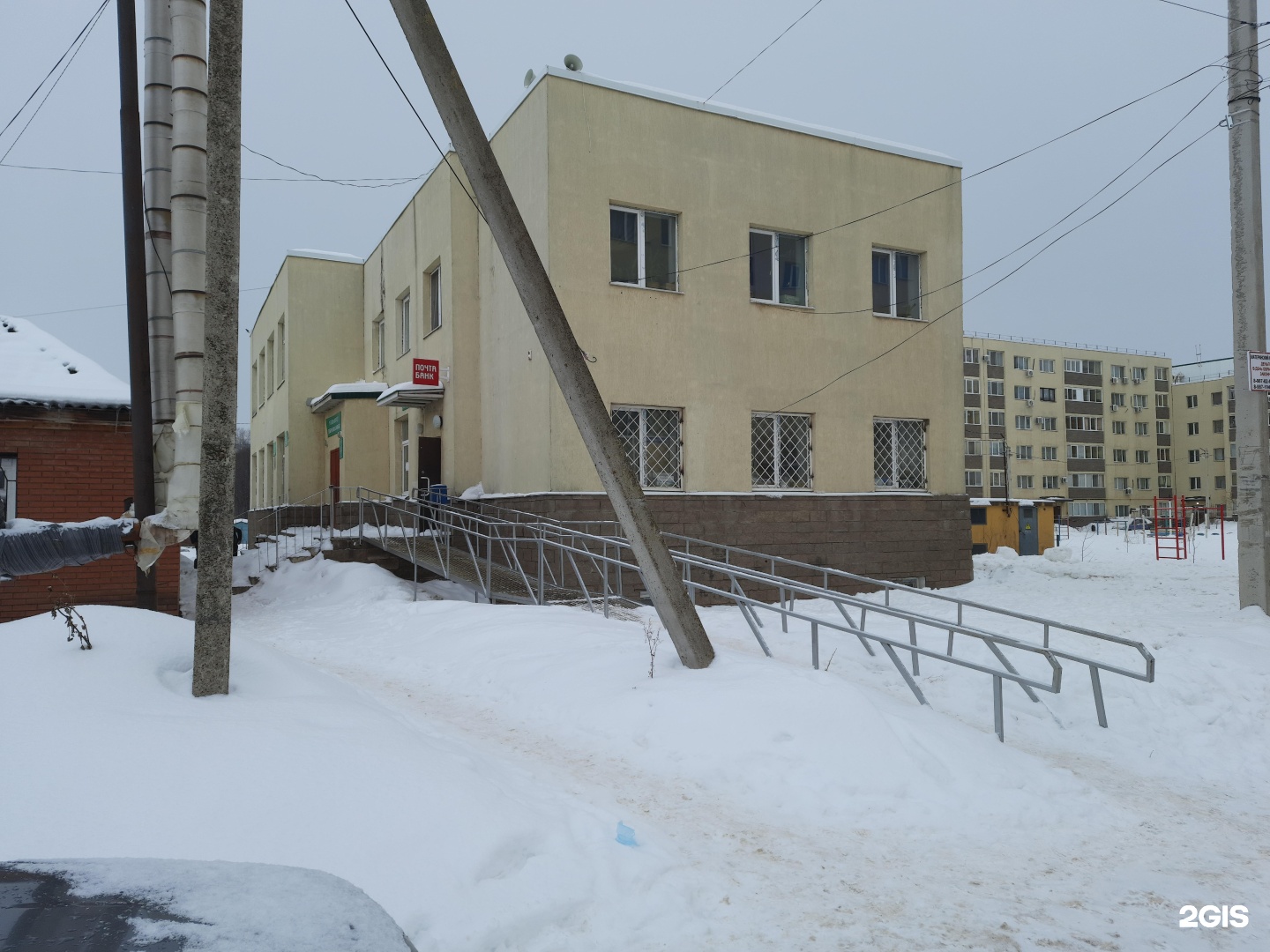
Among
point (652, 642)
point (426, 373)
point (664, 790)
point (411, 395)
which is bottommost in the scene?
point (664, 790)

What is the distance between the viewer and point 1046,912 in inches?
153

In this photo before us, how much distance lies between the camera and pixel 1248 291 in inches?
423

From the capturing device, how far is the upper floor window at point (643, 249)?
14.3 metres

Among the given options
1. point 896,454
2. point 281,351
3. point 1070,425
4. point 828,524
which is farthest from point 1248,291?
point 1070,425

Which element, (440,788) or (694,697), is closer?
(440,788)

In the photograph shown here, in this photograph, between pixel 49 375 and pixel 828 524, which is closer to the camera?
pixel 49 375

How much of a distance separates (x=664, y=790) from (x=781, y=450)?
10.6 metres

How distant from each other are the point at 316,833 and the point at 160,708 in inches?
54.1

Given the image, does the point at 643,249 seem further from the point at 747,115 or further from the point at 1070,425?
the point at 1070,425

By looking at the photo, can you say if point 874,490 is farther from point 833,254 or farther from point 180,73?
point 180,73

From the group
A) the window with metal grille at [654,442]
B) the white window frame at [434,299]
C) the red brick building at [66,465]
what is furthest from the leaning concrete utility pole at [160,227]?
the white window frame at [434,299]

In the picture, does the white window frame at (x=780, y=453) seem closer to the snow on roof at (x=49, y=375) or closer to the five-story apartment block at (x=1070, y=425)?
the snow on roof at (x=49, y=375)

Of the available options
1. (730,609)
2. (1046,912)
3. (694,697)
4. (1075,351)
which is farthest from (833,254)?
(1075,351)

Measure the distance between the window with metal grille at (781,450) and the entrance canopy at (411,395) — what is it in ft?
18.6
